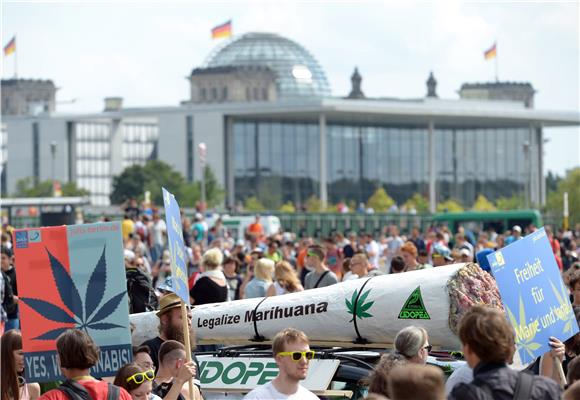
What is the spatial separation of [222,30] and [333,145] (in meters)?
14.0

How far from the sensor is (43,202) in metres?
59.6

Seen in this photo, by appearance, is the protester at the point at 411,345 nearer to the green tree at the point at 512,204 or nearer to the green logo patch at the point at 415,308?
the green logo patch at the point at 415,308

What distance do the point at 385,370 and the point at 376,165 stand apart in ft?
441

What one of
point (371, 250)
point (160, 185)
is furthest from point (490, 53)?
point (371, 250)

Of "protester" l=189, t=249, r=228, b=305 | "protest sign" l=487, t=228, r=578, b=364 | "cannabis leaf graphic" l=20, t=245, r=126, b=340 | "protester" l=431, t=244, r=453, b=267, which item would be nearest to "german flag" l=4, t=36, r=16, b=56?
"protester" l=431, t=244, r=453, b=267

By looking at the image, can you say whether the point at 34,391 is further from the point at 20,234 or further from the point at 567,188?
the point at 567,188

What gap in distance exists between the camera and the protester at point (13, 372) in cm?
896

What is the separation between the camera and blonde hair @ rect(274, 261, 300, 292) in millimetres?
15688

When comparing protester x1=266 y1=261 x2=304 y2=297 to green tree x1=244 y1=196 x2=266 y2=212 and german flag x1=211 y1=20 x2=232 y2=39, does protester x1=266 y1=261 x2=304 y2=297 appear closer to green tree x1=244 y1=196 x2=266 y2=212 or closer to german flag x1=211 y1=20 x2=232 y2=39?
green tree x1=244 y1=196 x2=266 y2=212

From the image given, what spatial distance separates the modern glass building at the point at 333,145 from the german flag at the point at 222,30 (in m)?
5.46

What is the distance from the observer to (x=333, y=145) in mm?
135625

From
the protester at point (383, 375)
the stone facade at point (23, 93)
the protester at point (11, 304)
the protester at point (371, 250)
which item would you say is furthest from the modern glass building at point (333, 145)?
the protester at point (383, 375)

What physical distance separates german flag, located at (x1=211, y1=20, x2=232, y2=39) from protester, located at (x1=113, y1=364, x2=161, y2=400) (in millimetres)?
119753

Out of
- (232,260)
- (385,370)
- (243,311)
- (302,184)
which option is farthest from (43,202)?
(302,184)
